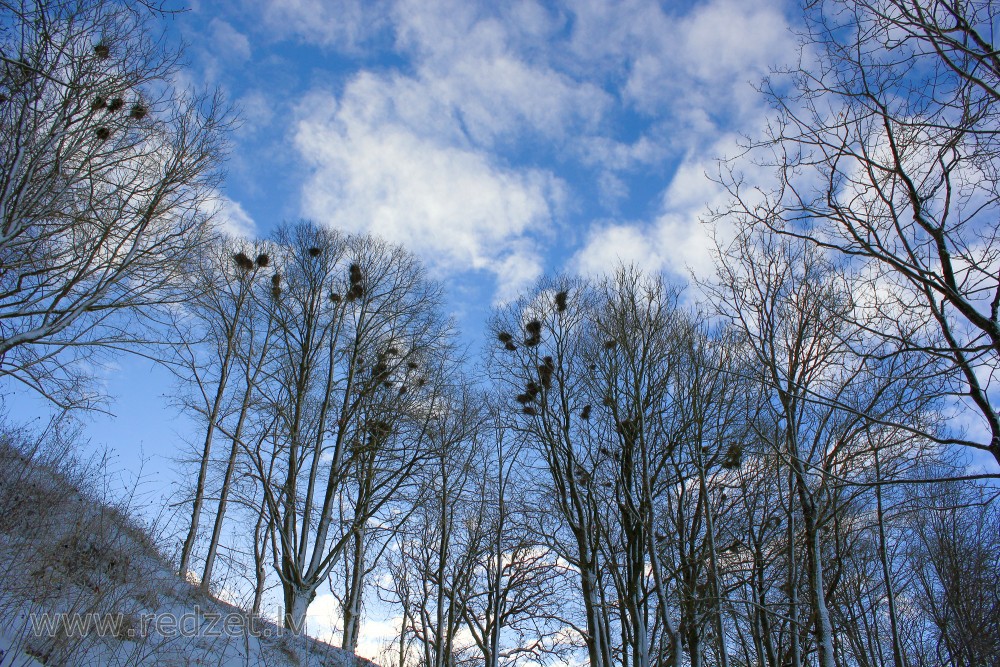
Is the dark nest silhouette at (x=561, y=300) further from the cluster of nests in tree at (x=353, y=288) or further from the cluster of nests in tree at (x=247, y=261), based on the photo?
the cluster of nests in tree at (x=247, y=261)

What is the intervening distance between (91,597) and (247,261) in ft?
28.2

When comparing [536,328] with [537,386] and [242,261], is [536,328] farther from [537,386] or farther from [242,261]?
[242,261]

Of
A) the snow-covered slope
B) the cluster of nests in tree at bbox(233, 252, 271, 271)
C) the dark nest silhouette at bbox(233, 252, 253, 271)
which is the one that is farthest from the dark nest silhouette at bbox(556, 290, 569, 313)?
the snow-covered slope

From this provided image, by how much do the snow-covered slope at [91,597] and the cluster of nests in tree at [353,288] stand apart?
5.77 m

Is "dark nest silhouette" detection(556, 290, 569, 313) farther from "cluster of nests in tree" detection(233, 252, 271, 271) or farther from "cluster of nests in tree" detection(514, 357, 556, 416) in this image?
"cluster of nests in tree" detection(233, 252, 271, 271)

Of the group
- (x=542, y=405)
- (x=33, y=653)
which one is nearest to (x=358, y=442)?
(x=542, y=405)

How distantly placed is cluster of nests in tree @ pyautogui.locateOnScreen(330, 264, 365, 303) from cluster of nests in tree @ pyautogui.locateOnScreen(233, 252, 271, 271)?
1.82m

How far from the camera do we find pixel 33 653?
454 centimetres

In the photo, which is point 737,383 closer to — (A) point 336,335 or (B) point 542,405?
(B) point 542,405

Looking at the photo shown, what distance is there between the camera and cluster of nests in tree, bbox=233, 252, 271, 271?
42.2 ft

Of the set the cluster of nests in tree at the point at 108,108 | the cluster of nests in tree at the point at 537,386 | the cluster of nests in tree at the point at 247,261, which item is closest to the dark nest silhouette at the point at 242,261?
the cluster of nests in tree at the point at 247,261

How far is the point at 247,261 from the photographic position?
12.9 metres

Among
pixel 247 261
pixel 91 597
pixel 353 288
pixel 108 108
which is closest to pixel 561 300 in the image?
pixel 353 288

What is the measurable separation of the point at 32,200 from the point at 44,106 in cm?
114
